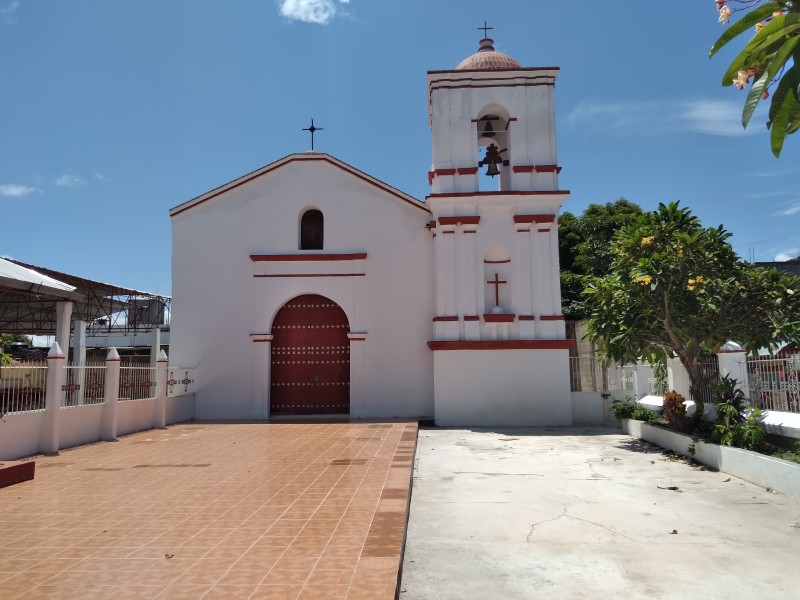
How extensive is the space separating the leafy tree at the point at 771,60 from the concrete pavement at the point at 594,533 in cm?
285

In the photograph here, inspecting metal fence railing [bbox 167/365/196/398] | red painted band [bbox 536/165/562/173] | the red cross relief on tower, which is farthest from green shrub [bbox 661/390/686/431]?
metal fence railing [bbox 167/365/196/398]

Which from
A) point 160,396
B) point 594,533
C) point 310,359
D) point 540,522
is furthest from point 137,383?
point 594,533

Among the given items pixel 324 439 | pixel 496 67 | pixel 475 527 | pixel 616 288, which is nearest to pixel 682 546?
pixel 475 527

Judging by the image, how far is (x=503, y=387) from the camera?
42.5ft

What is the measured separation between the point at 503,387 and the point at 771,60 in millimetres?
9803

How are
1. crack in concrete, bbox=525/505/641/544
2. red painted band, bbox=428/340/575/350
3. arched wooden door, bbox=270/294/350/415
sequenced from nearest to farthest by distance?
crack in concrete, bbox=525/505/641/544 < red painted band, bbox=428/340/575/350 < arched wooden door, bbox=270/294/350/415

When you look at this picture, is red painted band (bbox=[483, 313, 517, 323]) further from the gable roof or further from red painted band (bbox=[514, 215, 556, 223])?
the gable roof

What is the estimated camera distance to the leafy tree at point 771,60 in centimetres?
342

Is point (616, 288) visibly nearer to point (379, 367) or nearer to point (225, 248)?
point (379, 367)

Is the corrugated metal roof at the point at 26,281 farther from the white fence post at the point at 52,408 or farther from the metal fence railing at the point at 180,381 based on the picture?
the metal fence railing at the point at 180,381

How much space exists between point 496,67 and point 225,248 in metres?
7.48

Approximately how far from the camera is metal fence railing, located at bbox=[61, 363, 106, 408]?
9.56 m

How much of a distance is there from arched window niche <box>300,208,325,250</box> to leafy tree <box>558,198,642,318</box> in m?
8.99

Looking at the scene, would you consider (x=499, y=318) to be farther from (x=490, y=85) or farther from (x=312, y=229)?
(x=490, y=85)
